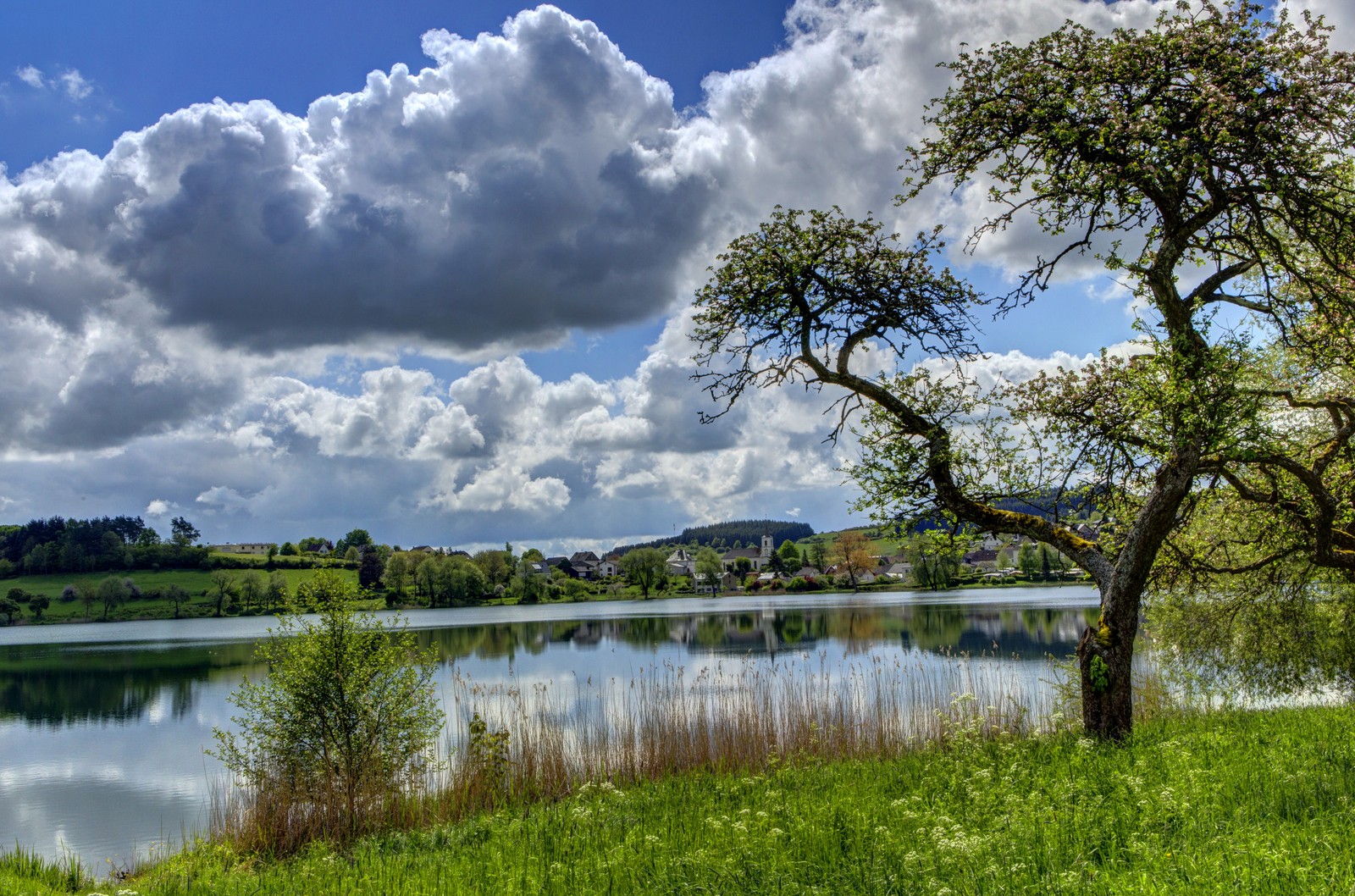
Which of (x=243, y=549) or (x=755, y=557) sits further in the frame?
(x=755, y=557)

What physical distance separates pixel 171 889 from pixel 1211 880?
312 inches

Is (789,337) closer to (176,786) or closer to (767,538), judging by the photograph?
(176,786)

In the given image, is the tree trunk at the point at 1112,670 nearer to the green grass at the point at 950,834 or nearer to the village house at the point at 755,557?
the green grass at the point at 950,834

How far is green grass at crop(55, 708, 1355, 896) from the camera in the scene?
14.3ft

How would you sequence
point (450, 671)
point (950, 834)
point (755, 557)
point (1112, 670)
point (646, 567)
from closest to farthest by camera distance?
1. point (950, 834)
2. point (1112, 670)
3. point (450, 671)
4. point (646, 567)
5. point (755, 557)

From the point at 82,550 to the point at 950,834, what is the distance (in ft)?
425

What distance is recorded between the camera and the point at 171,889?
6961 mm

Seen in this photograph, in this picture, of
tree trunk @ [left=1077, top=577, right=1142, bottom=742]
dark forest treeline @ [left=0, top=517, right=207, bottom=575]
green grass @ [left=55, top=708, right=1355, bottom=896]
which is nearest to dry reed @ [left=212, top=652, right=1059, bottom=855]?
green grass @ [left=55, top=708, right=1355, bottom=896]

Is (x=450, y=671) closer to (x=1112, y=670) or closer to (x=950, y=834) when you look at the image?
(x=1112, y=670)

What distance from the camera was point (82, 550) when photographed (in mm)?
105688

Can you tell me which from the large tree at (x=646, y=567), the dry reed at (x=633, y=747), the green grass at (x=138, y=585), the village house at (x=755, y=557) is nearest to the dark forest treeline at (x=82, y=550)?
the green grass at (x=138, y=585)

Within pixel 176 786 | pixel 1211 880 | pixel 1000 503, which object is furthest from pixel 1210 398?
pixel 176 786

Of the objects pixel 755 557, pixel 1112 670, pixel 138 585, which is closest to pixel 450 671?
pixel 1112 670

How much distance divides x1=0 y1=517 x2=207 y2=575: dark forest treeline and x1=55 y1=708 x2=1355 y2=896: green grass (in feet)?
392
